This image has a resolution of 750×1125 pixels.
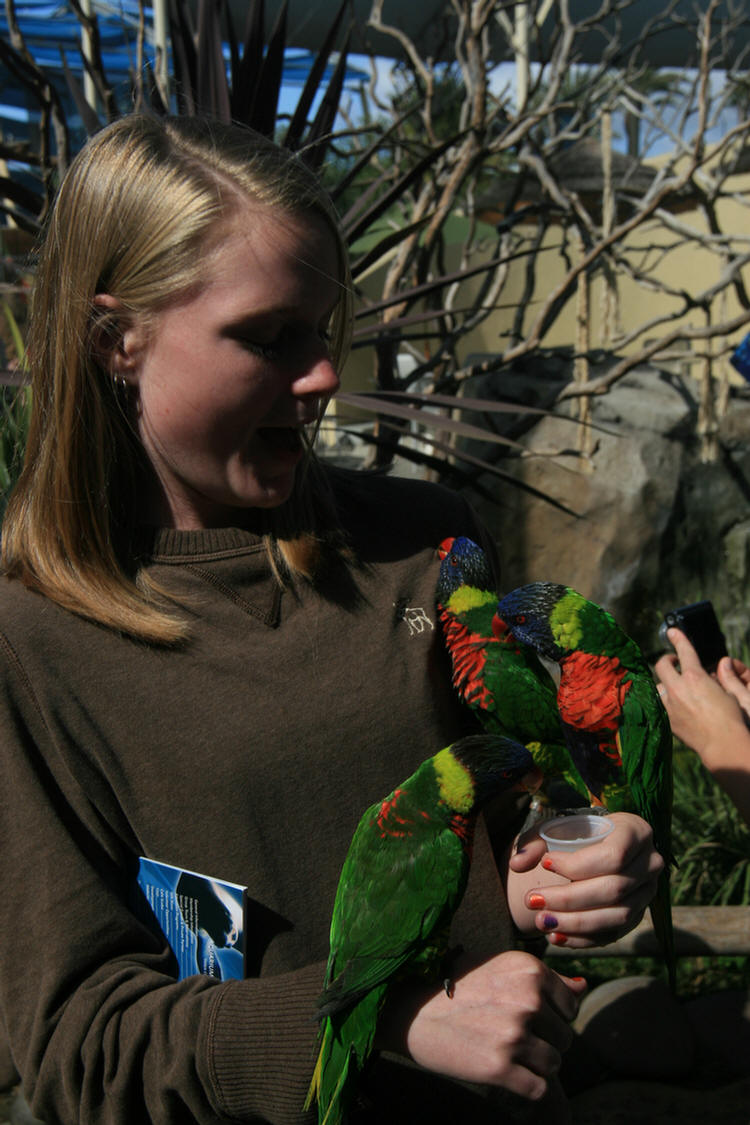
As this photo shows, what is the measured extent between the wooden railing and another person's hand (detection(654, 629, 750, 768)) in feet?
2.81

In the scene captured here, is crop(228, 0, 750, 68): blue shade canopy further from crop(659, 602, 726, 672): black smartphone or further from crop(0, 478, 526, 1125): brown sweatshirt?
crop(0, 478, 526, 1125): brown sweatshirt

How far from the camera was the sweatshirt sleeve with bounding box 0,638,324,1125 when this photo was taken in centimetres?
76

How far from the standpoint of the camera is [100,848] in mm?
854

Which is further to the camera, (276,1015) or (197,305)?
(197,305)

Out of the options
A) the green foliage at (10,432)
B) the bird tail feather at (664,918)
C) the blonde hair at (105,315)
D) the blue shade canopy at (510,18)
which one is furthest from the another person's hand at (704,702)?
the blue shade canopy at (510,18)

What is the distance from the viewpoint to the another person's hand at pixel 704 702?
4.48 ft

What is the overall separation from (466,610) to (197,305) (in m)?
0.43

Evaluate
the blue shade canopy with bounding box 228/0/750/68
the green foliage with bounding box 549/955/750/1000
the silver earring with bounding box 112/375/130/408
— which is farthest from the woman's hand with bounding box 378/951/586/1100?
the blue shade canopy with bounding box 228/0/750/68

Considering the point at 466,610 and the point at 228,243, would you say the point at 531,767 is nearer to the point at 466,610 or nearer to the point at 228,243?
the point at 466,610

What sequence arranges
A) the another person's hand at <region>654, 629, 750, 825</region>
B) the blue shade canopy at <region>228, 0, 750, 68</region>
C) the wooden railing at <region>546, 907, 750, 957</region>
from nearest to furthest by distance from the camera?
the another person's hand at <region>654, 629, 750, 825</region>, the wooden railing at <region>546, 907, 750, 957</region>, the blue shade canopy at <region>228, 0, 750, 68</region>

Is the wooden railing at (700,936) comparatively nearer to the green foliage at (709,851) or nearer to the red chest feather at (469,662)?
the green foliage at (709,851)

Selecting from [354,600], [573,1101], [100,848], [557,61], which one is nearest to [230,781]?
[100,848]

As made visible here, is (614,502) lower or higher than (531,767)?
lower

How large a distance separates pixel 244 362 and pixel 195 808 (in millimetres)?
431
